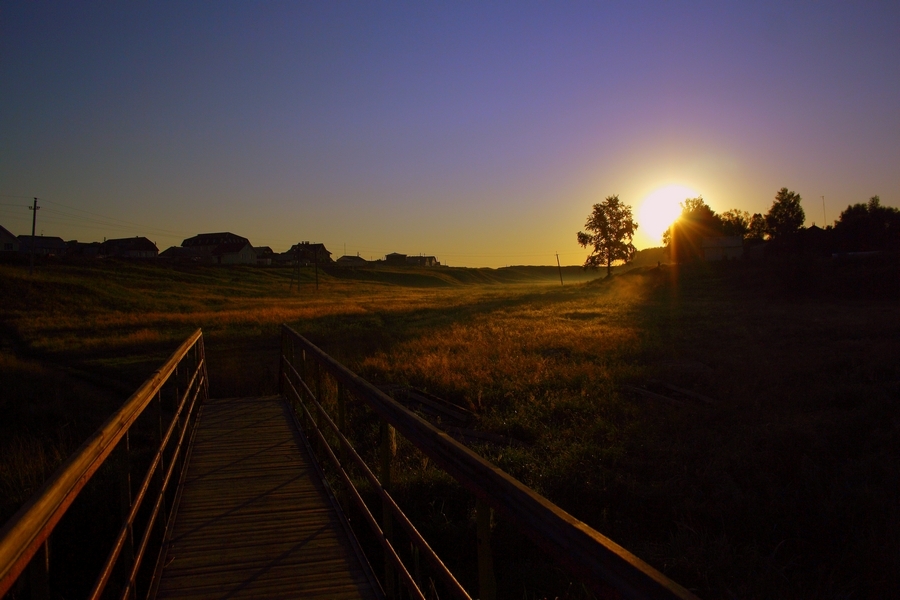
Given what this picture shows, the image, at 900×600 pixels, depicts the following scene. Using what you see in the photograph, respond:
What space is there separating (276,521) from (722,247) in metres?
72.5

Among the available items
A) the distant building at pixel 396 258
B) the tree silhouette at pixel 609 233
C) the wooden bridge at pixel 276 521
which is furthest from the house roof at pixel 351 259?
the wooden bridge at pixel 276 521

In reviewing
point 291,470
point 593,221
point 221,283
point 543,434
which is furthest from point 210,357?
point 593,221

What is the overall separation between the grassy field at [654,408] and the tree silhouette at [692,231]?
49563 mm

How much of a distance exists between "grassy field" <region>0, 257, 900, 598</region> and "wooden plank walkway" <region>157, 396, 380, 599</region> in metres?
1.89

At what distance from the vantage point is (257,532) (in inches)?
167

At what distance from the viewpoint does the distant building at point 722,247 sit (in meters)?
67.7

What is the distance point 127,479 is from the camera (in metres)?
3.54

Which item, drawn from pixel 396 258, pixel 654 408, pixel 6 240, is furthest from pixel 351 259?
pixel 654 408

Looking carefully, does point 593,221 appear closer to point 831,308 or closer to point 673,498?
point 831,308

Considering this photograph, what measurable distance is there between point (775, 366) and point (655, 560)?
9663 mm

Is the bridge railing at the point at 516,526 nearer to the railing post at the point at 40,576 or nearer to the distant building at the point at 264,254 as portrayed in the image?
the railing post at the point at 40,576

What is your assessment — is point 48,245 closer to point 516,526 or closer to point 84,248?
point 84,248

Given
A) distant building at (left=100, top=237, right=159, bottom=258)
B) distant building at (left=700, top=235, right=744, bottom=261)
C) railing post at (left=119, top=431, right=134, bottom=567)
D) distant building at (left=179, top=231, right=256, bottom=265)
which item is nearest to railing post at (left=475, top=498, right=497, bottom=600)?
railing post at (left=119, top=431, right=134, bottom=567)

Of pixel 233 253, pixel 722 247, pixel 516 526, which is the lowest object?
pixel 516 526
